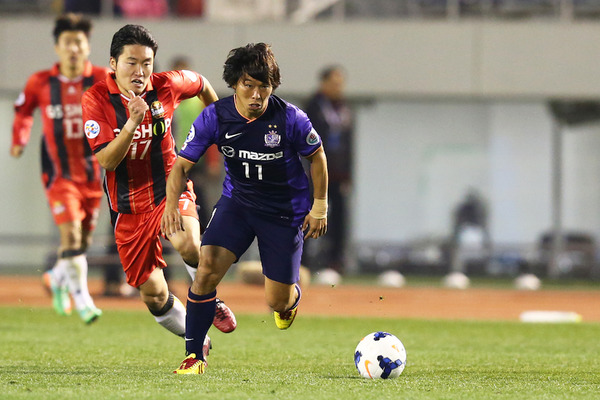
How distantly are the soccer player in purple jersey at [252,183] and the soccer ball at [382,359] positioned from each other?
0.72 m

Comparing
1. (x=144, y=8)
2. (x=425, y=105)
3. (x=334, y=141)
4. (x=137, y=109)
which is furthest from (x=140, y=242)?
(x=425, y=105)

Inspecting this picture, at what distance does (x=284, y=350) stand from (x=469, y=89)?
1067 cm

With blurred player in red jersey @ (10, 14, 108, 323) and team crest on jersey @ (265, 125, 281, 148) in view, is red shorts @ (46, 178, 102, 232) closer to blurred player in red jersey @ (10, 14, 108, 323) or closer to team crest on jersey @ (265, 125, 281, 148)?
blurred player in red jersey @ (10, 14, 108, 323)

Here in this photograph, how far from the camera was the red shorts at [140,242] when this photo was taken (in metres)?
6.89

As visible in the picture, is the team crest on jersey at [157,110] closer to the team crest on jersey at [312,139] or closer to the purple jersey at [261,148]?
the purple jersey at [261,148]

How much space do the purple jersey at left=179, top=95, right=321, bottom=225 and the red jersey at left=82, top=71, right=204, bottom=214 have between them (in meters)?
0.65

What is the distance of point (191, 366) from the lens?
6207 mm

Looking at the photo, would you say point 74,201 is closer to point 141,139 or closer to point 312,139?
point 141,139

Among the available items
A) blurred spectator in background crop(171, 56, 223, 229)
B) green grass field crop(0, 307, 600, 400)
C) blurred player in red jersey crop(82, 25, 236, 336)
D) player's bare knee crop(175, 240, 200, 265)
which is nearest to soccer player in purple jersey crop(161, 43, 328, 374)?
player's bare knee crop(175, 240, 200, 265)

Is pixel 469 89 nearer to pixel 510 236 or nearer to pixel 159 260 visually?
pixel 510 236

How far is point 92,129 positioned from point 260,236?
1.22 meters

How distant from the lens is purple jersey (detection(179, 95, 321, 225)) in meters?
6.17

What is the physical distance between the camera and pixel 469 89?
17781 mm

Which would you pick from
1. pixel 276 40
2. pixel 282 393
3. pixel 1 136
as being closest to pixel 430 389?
pixel 282 393
